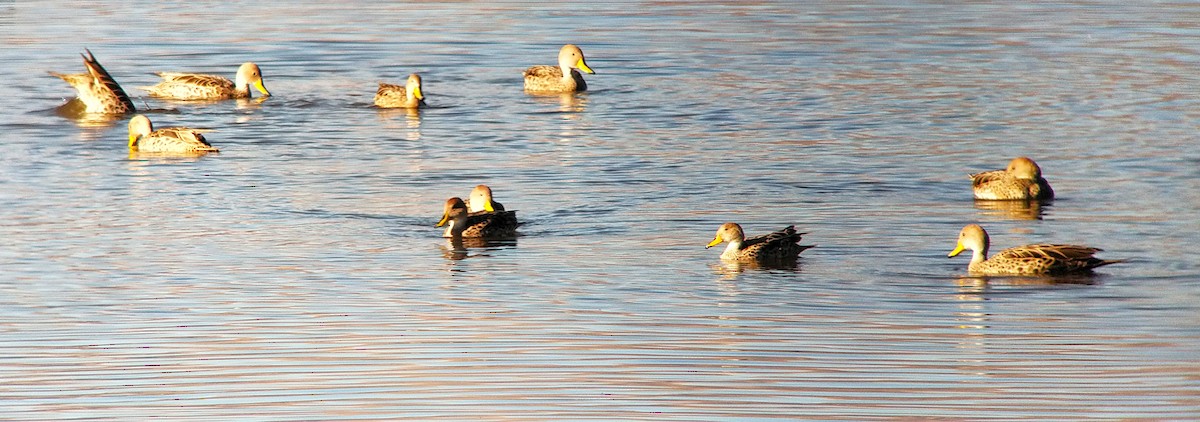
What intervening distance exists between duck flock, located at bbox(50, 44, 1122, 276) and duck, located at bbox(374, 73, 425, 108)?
0.04ft

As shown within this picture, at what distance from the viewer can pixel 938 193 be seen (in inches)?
651

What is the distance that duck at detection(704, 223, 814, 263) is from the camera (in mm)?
13297

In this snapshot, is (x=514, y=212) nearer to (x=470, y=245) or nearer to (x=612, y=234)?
(x=470, y=245)

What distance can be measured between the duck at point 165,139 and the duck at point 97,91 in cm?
300

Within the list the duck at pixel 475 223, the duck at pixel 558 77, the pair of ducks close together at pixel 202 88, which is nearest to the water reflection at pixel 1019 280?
the duck at pixel 475 223

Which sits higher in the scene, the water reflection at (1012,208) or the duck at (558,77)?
the duck at (558,77)

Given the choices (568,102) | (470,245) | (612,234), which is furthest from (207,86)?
(612,234)

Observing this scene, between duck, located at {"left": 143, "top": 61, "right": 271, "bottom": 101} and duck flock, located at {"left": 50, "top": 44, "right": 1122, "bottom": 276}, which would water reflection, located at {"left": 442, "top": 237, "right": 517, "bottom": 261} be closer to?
duck flock, located at {"left": 50, "top": 44, "right": 1122, "bottom": 276}

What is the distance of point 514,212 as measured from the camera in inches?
585

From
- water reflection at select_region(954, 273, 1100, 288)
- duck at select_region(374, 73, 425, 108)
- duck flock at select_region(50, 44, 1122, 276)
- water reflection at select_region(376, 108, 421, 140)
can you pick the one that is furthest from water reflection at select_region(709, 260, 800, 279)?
duck at select_region(374, 73, 425, 108)

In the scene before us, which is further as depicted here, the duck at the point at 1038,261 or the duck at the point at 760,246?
the duck at the point at 760,246

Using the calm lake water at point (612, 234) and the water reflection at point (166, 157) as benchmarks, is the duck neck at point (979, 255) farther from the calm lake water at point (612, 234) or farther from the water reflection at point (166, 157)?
the water reflection at point (166, 157)

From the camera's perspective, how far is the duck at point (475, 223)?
14.4m

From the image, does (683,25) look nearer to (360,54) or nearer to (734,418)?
(360,54)
